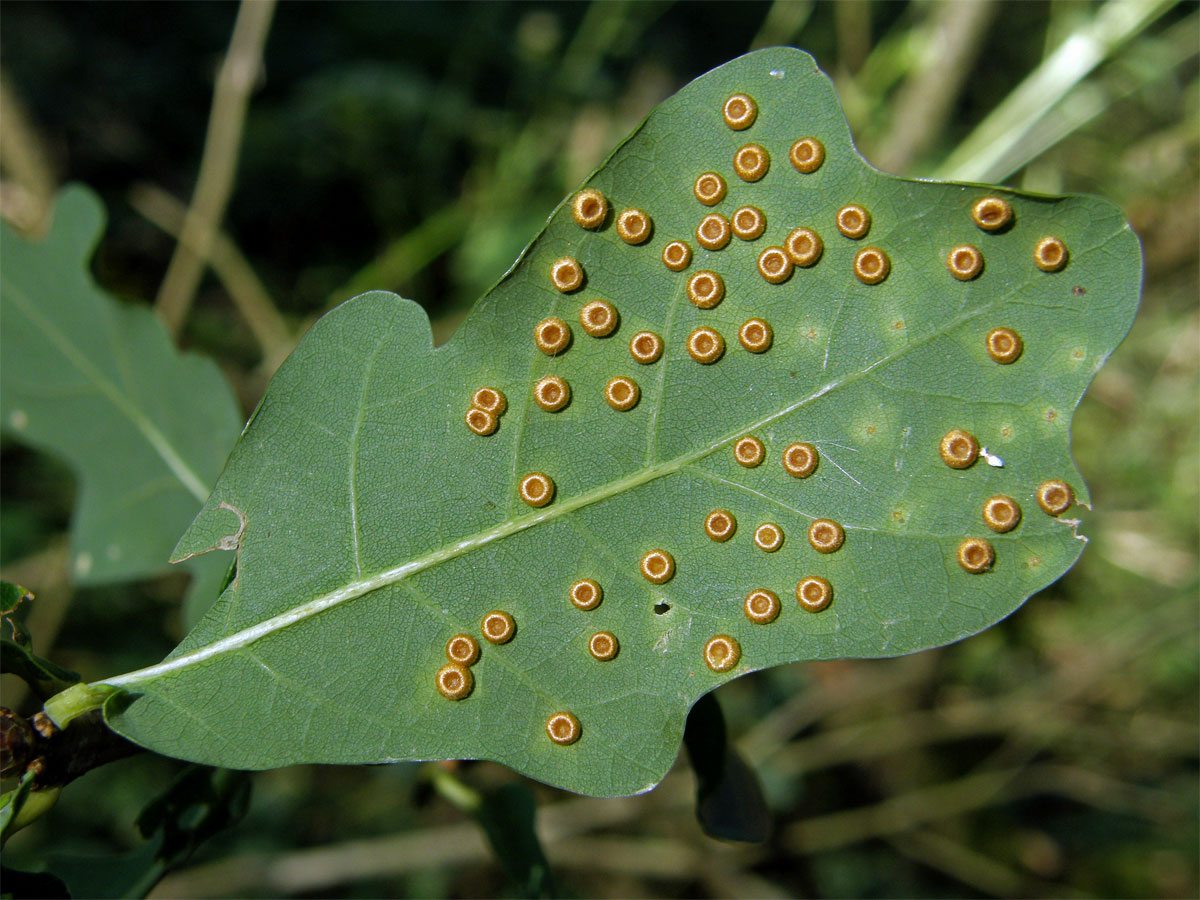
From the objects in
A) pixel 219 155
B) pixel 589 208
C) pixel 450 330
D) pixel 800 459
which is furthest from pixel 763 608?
pixel 450 330

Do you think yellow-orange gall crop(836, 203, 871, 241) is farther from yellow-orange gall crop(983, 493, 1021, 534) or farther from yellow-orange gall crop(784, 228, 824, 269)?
yellow-orange gall crop(983, 493, 1021, 534)

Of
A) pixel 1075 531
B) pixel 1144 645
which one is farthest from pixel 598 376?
pixel 1144 645

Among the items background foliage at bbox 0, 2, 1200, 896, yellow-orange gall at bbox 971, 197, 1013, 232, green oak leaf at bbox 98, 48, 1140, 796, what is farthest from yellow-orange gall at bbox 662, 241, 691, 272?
background foliage at bbox 0, 2, 1200, 896

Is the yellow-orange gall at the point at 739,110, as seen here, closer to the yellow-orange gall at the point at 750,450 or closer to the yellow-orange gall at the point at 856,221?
the yellow-orange gall at the point at 856,221

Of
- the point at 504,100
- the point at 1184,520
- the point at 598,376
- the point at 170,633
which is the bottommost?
the point at 170,633

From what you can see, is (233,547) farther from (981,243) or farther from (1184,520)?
(1184,520)

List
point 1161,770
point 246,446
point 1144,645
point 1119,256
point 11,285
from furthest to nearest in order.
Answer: point 1161,770
point 1144,645
point 11,285
point 246,446
point 1119,256
